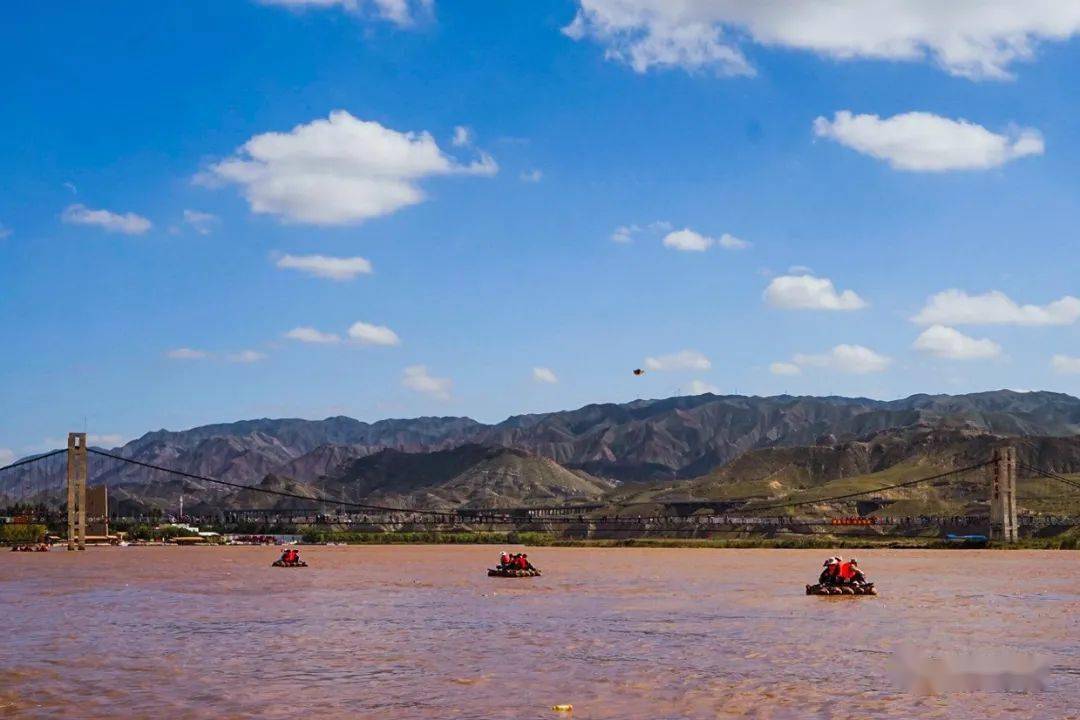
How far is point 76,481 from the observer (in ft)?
521

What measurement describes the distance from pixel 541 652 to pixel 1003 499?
128m

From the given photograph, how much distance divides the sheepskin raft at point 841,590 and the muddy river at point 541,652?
1031 mm

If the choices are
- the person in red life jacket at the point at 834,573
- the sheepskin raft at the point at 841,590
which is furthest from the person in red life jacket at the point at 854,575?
the person in red life jacket at the point at 834,573

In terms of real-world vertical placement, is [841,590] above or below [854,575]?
below

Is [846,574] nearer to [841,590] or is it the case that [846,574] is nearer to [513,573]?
[841,590]

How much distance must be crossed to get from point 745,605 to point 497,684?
27.2m

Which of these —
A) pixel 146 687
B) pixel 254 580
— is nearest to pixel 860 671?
pixel 146 687

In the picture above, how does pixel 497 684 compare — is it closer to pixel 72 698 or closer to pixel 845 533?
pixel 72 698

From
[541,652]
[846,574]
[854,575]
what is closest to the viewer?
[541,652]

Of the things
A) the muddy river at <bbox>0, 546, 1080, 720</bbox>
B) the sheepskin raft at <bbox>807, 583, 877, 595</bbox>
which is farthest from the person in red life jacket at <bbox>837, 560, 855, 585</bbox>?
the muddy river at <bbox>0, 546, 1080, 720</bbox>

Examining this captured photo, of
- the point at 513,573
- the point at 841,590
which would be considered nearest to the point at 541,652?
the point at 841,590

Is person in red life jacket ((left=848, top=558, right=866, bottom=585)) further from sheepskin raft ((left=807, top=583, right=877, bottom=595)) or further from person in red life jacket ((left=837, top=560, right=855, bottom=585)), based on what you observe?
sheepskin raft ((left=807, top=583, right=877, bottom=595))

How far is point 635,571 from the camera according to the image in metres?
92.0

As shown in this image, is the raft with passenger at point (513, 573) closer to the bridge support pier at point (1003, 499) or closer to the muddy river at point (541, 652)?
the muddy river at point (541, 652)
